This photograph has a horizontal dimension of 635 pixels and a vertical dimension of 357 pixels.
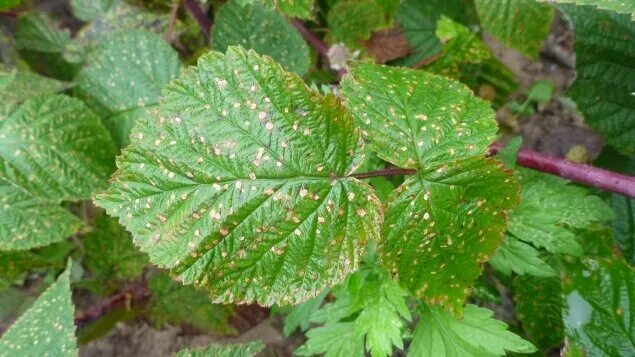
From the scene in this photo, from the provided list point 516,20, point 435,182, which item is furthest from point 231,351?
point 516,20

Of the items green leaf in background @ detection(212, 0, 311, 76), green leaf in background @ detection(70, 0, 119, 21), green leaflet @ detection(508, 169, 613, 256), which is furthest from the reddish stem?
green leaflet @ detection(508, 169, 613, 256)

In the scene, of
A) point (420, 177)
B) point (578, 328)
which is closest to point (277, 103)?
point (420, 177)

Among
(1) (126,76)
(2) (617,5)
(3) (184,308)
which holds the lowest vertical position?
(3) (184,308)

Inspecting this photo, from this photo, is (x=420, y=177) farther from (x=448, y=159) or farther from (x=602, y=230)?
(x=602, y=230)

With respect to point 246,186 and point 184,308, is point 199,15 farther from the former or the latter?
point 246,186

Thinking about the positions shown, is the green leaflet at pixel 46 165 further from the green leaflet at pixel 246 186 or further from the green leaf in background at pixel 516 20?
the green leaf in background at pixel 516 20

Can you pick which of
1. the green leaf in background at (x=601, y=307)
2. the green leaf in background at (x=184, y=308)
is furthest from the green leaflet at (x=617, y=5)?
the green leaf in background at (x=184, y=308)

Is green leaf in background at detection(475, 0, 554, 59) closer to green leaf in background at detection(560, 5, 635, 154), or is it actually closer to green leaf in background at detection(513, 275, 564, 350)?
green leaf in background at detection(560, 5, 635, 154)
